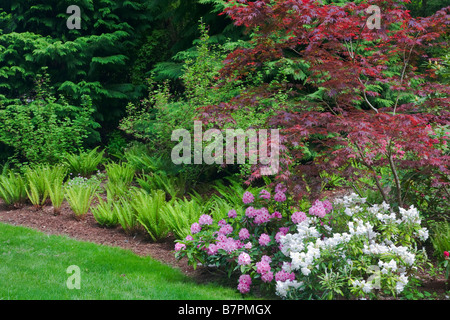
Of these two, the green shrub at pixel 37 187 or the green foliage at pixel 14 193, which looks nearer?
the green shrub at pixel 37 187

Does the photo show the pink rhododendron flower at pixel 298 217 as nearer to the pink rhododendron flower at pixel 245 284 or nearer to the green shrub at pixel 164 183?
the pink rhododendron flower at pixel 245 284

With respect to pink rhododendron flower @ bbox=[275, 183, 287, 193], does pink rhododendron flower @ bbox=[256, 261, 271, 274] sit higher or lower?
lower

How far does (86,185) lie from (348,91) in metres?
4.64

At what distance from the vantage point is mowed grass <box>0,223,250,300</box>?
154 inches

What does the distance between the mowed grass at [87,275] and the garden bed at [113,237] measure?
0.22m

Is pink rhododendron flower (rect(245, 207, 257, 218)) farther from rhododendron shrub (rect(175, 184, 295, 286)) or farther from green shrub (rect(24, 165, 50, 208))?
green shrub (rect(24, 165, 50, 208))

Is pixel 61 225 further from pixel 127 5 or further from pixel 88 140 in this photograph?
pixel 127 5

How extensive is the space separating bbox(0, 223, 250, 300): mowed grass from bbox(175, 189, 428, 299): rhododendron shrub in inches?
14.3

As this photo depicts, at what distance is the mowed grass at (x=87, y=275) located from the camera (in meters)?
3.91

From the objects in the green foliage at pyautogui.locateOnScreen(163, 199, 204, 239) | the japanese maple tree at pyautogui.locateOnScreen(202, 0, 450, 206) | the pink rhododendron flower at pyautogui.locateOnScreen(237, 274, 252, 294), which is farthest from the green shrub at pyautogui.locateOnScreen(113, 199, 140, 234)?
Answer: the pink rhododendron flower at pyautogui.locateOnScreen(237, 274, 252, 294)

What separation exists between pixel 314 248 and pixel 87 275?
230cm

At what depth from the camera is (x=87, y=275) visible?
438 cm

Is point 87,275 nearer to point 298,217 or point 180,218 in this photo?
point 180,218

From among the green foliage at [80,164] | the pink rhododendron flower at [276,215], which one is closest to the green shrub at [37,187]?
the green foliage at [80,164]
